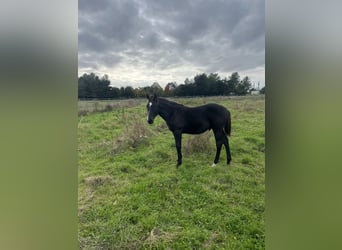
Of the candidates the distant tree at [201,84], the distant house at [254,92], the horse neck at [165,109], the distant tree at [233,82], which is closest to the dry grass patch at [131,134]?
the horse neck at [165,109]

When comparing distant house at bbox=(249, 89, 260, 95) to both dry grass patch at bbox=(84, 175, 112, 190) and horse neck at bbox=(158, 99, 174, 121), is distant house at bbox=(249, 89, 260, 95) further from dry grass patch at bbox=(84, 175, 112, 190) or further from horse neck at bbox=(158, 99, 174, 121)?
dry grass patch at bbox=(84, 175, 112, 190)

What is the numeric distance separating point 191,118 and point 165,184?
0.64 m

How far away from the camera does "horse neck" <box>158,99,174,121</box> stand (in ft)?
5.91

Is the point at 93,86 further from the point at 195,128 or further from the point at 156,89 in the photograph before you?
the point at 195,128

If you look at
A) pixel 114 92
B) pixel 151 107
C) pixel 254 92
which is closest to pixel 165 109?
pixel 151 107

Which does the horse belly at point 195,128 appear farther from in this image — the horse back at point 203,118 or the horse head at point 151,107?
the horse head at point 151,107

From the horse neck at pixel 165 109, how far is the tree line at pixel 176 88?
0.28 ft

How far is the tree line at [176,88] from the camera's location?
1.58 meters

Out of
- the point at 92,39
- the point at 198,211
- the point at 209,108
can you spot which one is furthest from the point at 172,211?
the point at 92,39

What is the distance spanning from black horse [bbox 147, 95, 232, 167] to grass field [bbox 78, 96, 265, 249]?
54 mm

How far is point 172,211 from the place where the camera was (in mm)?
1669
